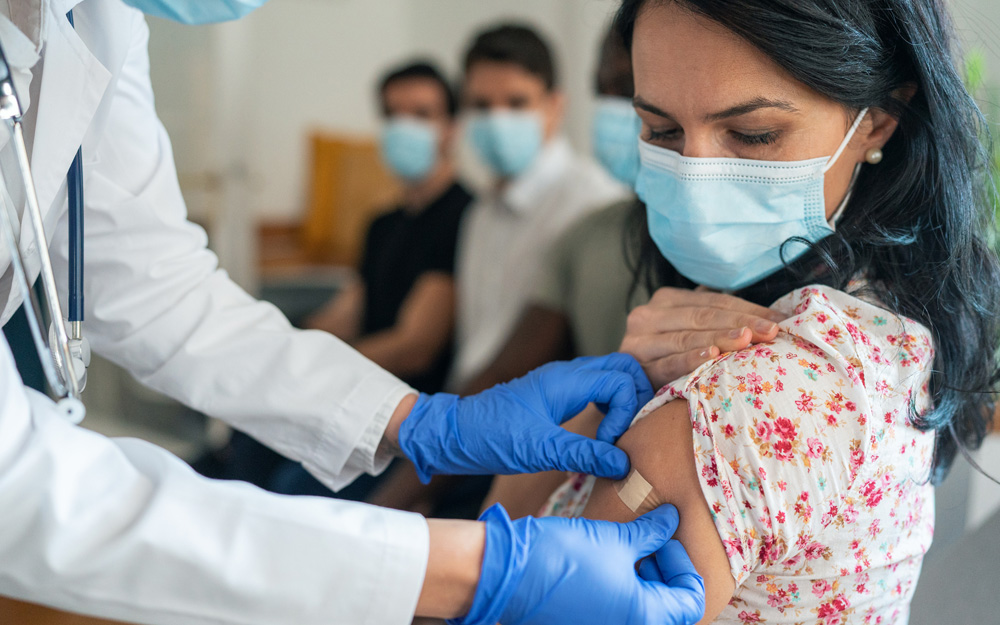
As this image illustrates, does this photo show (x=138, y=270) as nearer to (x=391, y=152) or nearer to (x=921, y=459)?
(x=921, y=459)

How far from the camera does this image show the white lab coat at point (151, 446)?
692mm

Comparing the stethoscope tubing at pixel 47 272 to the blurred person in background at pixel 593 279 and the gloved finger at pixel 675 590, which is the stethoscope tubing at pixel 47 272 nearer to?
the gloved finger at pixel 675 590

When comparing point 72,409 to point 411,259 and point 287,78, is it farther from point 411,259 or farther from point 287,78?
point 287,78

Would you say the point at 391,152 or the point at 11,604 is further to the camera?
the point at 391,152

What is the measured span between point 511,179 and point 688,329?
1.64 metres

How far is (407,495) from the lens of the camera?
1.83 meters

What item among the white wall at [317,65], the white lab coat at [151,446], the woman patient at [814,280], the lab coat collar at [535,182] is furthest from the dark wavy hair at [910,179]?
the white wall at [317,65]

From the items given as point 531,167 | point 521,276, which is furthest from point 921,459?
point 531,167

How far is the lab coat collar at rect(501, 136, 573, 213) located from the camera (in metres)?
2.48

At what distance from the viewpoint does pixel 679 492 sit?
859 mm

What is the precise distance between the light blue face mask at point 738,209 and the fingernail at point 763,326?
0.10 m

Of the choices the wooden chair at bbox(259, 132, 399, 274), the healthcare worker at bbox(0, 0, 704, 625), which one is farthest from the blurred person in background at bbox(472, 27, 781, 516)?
the wooden chair at bbox(259, 132, 399, 274)

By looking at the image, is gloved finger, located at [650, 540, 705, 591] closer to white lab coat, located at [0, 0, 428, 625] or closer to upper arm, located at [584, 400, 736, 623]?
upper arm, located at [584, 400, 736, 623]

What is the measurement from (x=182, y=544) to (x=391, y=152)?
2334 mm
